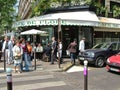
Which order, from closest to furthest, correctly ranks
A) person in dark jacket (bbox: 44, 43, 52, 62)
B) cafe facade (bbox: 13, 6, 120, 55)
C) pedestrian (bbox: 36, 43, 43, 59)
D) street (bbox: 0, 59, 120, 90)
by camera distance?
street (bbox: 0, 59, 120, 90), person in dark jacket (bbox: 44, 43, 52, 62), pedestrian (bbox: 36, 43, 43, 59), cafe facade (bbox: 13, 6, 120, 55)

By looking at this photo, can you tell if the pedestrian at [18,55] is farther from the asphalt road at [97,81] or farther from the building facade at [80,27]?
the building facade at [80,27]

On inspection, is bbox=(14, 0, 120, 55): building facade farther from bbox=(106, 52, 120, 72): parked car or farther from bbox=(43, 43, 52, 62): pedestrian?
bbox=(106, 52, 120, 72): parked car

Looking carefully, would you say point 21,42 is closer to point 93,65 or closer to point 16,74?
point 16,74

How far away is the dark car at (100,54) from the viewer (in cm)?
1945

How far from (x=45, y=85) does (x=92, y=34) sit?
55.2ft

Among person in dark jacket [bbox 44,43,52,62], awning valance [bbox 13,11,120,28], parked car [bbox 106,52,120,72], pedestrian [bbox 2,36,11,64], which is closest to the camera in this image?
parked car [bbox 106,52,120,72]

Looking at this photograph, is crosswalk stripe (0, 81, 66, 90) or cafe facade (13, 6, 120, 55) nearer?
crosswalk stripe (0, 81, 66, 90)

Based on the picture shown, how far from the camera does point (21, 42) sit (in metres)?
17.5

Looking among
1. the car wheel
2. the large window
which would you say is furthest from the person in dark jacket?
the large window

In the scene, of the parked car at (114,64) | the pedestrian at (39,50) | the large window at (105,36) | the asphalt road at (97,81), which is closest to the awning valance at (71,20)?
the large window at (105,36)

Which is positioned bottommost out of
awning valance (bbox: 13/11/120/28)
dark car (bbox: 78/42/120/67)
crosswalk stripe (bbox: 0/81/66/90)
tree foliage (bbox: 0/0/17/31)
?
crosswalk stripe (bbox: 0/81/66/90)

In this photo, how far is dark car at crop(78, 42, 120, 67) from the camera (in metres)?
19.4

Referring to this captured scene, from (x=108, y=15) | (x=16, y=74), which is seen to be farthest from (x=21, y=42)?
(x=108, y=15)

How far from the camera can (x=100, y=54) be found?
1964 cm
